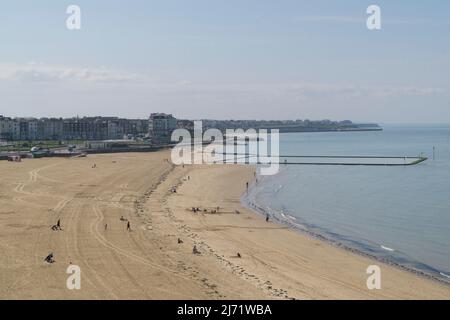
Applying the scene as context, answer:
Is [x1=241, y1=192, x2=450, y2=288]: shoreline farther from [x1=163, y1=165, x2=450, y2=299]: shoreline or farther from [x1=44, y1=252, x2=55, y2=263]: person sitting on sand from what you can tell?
[x1=44, y1=252, x2=55, y2=263]: person sitting on sand

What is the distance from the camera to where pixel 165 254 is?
19.8m

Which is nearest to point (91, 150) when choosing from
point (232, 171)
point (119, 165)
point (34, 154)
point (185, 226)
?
point (34, 154)

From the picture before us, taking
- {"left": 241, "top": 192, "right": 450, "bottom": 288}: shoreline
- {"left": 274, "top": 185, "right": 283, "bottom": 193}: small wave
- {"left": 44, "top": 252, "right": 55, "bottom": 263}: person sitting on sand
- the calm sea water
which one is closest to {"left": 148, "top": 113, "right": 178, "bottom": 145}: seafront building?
the calm sea water

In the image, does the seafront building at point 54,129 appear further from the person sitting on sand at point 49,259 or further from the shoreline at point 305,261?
the person sitting on sand at point 49,259

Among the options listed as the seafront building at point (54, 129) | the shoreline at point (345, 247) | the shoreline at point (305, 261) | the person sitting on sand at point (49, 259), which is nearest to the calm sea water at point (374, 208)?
the shoreline at point (345, 247)

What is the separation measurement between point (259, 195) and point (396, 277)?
22.1 m

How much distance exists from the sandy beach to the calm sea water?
197cm

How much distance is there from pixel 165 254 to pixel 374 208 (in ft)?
61.5

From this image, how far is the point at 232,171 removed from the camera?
190 ft

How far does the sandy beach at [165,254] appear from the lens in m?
15.6

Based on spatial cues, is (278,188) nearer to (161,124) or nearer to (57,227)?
(57,227)

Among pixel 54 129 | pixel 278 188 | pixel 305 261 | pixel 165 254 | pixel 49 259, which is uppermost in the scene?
pixel 54 129

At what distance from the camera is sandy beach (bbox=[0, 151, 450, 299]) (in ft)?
51.1

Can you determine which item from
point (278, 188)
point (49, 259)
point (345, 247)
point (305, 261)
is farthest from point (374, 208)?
point (49, 259)
